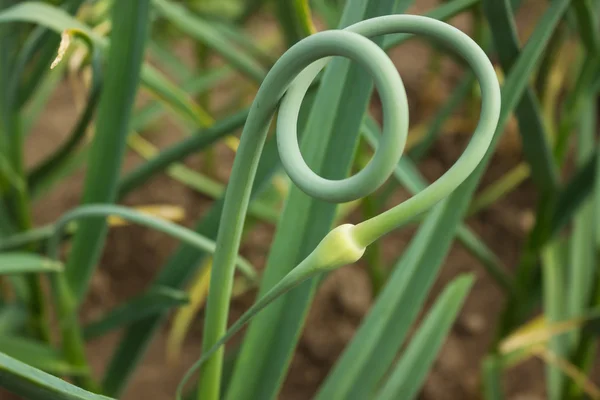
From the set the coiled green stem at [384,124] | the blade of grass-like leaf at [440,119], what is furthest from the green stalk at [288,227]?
the blade of grass-like leaf at [440,119]

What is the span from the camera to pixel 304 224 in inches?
12.8

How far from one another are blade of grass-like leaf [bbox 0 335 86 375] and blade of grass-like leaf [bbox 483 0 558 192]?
0.38m

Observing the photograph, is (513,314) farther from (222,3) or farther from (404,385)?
(222,3)

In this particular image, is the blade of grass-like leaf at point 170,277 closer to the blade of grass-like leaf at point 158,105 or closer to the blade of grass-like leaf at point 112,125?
the blade of grass-like leaf at point 112,125

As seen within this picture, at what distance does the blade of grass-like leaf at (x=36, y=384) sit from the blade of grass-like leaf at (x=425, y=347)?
0.81 feet

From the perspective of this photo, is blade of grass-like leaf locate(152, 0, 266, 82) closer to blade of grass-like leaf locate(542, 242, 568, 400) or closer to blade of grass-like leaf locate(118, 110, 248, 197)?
blade of grass-like leaf locate(118, 110, 248, 197)

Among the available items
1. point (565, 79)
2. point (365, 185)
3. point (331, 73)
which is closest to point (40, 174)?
point (331, 73)

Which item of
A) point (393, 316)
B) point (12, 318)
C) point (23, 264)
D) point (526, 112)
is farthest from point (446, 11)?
point (12, 318)

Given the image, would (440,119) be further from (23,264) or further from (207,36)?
(23,264)

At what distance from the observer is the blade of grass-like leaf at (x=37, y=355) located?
0.46 meters

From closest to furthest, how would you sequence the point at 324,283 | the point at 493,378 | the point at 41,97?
the point at 493,378, the point at 41,97, the point at 324,283

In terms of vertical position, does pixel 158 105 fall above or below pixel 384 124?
above

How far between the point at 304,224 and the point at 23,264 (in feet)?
0.59

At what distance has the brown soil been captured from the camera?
75 centimetres
